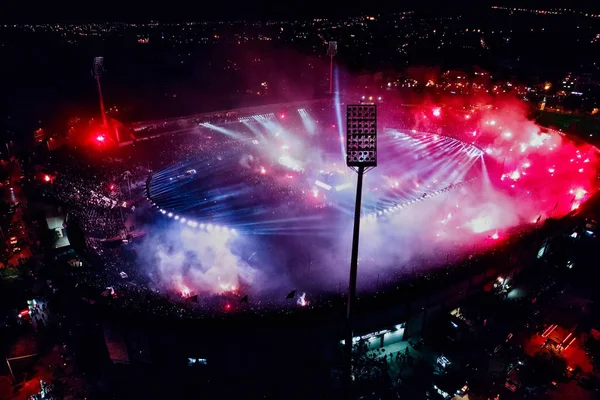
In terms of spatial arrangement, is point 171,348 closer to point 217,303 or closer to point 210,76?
point 217,303

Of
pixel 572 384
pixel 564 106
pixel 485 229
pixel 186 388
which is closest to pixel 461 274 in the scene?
pixel 572 384

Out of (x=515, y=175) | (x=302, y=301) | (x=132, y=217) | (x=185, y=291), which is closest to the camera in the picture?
(x=302, y=301)

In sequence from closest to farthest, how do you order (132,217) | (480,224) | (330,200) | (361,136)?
1. (361,136)
2. (132,217)
3. (480,224)
4. (330,200)

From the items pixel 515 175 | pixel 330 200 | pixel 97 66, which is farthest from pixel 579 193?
pixel 97 66

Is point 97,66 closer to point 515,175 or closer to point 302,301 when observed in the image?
point 302,301

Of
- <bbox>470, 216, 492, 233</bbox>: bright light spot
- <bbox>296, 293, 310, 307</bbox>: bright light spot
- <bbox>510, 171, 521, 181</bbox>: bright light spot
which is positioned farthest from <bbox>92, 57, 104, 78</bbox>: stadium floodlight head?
<bbox>510, 171, 521, 181</bbox>: bright light spot

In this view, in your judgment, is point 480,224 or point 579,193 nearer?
point 480,224

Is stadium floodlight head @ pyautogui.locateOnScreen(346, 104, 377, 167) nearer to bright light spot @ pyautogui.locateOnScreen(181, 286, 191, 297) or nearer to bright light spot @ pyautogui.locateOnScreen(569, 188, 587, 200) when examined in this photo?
bright light spot @ pyautogui.locateOnScreen(181, 286, 191, 297)

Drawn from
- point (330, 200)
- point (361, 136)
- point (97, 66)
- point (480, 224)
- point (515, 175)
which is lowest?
point (480, 224)
